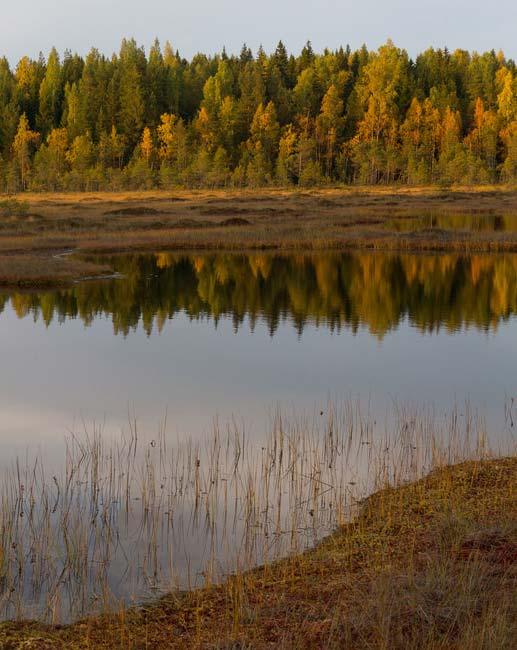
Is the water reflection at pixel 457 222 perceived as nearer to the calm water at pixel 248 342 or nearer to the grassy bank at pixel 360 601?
the calm water at pixel 248 342

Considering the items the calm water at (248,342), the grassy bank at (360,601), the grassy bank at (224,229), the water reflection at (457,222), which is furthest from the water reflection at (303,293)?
the grassy bank at (360,601)

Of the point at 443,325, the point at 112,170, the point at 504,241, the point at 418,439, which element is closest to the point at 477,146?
the point at 112,170

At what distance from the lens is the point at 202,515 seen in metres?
11.2

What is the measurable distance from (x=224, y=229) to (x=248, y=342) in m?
30.2

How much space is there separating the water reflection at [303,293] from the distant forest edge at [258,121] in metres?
60.7

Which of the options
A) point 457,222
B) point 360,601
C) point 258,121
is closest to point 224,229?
point 457,222

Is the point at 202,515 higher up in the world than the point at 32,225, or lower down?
lower down

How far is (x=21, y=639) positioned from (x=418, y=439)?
842 cm

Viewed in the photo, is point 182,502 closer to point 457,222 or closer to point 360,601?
point 360,601

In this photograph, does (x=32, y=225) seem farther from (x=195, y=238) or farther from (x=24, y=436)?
(x=24, y=436)

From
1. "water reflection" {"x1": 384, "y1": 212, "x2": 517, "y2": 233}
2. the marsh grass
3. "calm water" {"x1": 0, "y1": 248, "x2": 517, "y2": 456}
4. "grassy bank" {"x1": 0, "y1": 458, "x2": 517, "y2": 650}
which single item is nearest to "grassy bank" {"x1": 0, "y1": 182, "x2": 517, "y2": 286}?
"water reflection" {"x1": 384, "y1": 212, "x2": 517, "y2": 233}

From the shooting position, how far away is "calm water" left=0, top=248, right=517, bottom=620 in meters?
10.4

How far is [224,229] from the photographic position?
5469 cm

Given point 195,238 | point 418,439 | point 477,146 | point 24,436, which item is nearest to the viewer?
point 418,439
